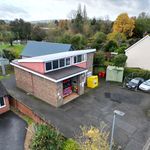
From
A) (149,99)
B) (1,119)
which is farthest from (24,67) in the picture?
(149,99)

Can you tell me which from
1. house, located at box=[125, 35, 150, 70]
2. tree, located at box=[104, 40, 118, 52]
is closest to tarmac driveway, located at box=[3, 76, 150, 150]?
house, located at box=[125, 35, 150, 70]

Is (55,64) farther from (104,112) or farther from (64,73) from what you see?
(104,112)

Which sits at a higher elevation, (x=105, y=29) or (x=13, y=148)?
(x=105, y=29)

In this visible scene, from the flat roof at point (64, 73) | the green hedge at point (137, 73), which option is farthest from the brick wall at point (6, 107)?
the green hedge at point (137, 73)

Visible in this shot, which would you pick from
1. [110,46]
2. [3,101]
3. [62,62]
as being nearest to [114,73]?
[62,62]

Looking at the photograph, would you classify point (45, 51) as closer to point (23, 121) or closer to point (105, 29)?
point (23, 121)

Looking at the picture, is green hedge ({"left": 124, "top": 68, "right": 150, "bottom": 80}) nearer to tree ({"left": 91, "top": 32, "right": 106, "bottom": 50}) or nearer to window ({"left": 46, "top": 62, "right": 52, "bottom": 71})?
window ({"left": 46, "top": 62, "right": 52, "bottom": 71})
